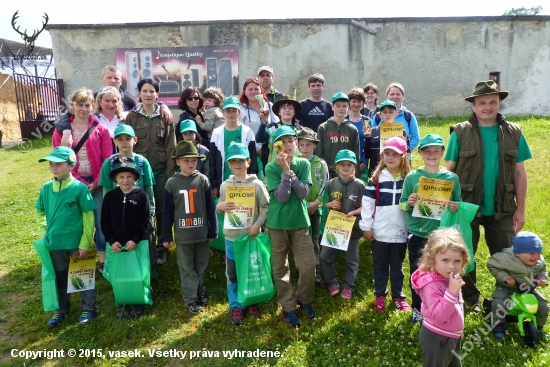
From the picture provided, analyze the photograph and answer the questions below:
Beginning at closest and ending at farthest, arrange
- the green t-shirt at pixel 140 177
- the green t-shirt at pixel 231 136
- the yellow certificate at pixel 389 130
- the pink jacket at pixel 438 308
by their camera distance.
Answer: the pink jacket at pixel 438 308, the green t-shirt at pixel 140 177, the green t-shirt at pixel 231 136, the yellow certificate at pixel 389 130

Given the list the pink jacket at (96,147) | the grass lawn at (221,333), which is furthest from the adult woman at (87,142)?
the grass lawn at (221,333)

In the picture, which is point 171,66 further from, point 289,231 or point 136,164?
point 289,231

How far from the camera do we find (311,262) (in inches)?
162

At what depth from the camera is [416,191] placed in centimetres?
391

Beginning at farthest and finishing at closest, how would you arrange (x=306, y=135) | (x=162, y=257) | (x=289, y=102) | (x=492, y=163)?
1. (x=162, y=257)
2. (x=289, y=102)
3. (x=306, y=135)
4. (x=492, y=163)

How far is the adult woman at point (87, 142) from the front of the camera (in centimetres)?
479

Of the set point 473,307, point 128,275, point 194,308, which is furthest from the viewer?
point 194,308

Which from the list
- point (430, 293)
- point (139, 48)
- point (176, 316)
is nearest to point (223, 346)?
point (176, 316)

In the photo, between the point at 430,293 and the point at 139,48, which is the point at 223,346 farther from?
the point at 139,48

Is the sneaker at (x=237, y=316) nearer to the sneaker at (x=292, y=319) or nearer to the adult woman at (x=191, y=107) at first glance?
the sneaker at (x=292, y=319)

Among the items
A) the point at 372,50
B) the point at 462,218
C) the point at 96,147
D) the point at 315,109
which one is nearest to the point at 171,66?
the point at 372,50

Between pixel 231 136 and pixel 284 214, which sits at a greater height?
pixel 231 136

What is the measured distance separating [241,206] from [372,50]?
11.3 meters

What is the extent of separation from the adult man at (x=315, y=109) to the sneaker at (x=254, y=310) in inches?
107
